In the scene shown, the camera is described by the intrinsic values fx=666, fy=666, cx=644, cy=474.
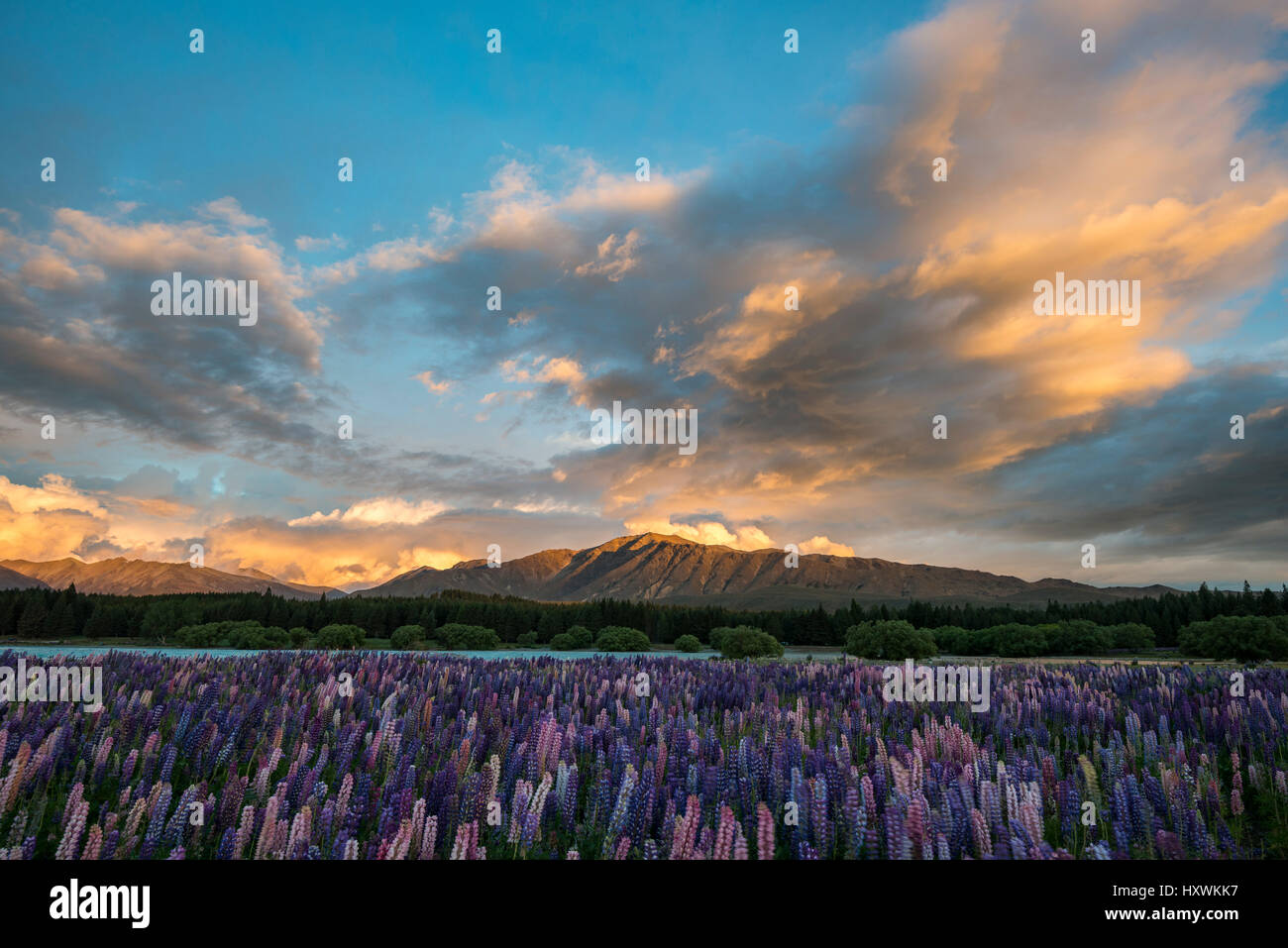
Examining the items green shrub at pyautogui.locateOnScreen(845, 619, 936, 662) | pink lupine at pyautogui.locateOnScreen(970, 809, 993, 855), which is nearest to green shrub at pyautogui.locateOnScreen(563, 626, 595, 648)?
green shrub at pyautogui.locateOnScreen(845, 619, 936, 662)

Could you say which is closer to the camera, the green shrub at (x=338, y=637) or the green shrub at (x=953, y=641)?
the green shrub at (x=338, y=637)

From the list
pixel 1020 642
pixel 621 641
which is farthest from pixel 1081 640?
pixel 621 641

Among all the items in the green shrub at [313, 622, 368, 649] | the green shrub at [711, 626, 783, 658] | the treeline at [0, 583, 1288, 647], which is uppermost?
the green shrub at [711, 626, 783, 658]

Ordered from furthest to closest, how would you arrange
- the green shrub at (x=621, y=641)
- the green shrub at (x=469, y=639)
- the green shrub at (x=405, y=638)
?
the green shrub at (x=469, y=639) < the green shrub at (x=621, y=641) < the green shrub at (x=405, y=638)

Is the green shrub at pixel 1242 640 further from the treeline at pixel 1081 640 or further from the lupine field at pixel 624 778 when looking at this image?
the lupine field at pixel 624 778

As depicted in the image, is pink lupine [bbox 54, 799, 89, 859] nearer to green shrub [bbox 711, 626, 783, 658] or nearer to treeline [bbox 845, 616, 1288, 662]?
green shrub [bbox 711, 626, 783, 658]

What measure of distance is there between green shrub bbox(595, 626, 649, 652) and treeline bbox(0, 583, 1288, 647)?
65.2ft

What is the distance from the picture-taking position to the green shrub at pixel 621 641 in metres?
45.6

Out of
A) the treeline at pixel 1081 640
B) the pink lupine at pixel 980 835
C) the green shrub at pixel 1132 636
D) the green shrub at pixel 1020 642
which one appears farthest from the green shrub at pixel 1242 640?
the pink lupine at pixel 980 835

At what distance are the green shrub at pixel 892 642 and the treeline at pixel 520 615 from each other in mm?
33016

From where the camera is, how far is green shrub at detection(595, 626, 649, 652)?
45.6m

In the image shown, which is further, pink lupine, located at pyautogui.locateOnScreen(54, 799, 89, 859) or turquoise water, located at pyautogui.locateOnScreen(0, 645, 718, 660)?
turquoise water, located at pyautogui.locateOnScreen(0, 645, 718, 660)
